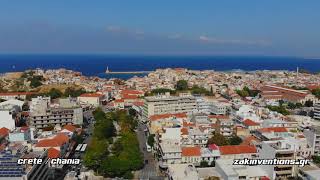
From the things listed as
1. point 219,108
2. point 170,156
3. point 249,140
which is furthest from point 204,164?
point 219,108

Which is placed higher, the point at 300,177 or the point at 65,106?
the point at 65,106

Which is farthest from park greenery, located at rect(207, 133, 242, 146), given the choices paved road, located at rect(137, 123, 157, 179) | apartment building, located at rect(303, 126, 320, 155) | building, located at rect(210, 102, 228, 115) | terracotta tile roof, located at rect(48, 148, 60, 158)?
building, located at rect(210, 102, 228, 115)

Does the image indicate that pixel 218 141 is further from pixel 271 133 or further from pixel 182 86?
pixel 182 86

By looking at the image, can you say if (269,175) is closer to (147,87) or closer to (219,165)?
(219,165)

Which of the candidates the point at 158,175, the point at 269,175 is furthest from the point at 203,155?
the point at 269,175

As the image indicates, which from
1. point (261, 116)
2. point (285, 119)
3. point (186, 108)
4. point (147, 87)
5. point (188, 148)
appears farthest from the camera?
point (147, 87)

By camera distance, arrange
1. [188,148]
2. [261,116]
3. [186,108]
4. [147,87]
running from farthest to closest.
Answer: [147,87] → [186,108] → [261,116] → [188,148]

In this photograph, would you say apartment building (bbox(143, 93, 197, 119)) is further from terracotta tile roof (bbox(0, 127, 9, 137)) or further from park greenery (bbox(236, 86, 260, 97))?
park greenery (bbox(236, 86, 260, 97))

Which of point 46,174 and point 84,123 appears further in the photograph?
point 84,123
